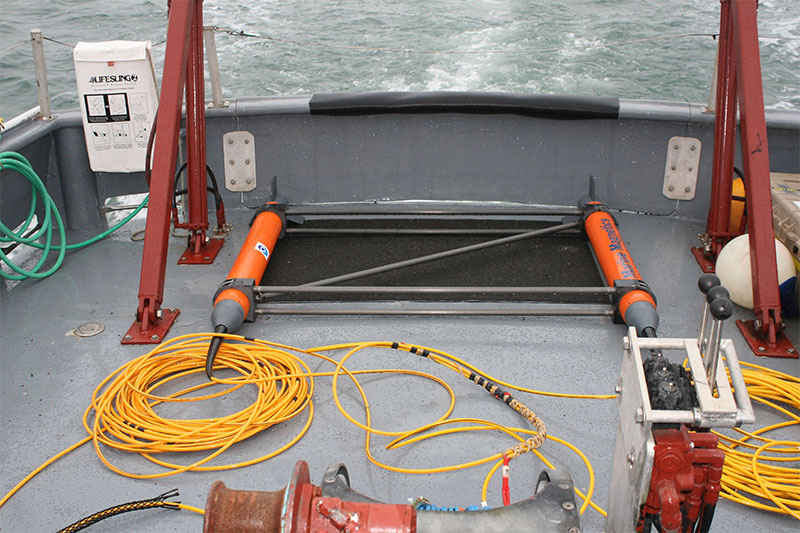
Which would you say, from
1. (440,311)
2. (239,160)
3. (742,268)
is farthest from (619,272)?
(239,160)

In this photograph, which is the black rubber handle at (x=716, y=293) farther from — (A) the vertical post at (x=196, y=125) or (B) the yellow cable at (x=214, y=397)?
(A) the vertical post at (x=196, y=125)

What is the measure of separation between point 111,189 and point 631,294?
2.80 meters

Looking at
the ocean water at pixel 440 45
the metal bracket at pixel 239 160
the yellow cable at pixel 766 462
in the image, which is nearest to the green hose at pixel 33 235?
the metal bracket at pixel 239 160

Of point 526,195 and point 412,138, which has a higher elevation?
point 412,138

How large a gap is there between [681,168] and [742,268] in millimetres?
1000

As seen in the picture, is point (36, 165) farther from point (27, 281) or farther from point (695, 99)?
point (695, 99)

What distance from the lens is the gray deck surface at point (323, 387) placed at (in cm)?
233

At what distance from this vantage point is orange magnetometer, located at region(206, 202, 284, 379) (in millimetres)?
3037

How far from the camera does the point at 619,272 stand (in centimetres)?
329

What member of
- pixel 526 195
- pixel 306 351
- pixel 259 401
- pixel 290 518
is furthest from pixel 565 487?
pixel 526 195

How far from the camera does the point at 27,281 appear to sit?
11.8 feet

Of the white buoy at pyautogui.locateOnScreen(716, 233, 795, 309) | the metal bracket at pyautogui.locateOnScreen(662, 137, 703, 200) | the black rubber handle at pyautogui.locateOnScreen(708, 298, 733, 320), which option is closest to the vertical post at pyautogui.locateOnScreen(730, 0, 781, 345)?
the white buoy at pyautogui.locateOnScreen(716, 233, 795, 309)

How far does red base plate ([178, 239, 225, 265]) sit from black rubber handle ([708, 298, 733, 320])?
286cm

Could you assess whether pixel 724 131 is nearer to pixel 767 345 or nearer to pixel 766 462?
pixel 767 345
